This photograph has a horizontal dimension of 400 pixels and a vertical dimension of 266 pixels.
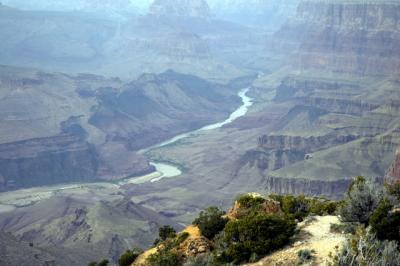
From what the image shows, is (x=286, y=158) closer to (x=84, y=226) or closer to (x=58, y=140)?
(x=58, y=140)

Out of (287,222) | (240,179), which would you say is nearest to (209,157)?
(240,179)

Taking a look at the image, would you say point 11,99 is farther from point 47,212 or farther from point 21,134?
point 47,212

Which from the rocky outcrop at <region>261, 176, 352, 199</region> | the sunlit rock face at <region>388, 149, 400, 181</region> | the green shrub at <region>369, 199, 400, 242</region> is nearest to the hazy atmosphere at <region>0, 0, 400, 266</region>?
the green shrub at <region>369, 199, 400, 242</region>

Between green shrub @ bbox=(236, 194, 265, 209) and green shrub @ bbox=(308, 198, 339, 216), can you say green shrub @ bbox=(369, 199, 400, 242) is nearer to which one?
green shrub @ bbox=(236, 194, 265, 209)

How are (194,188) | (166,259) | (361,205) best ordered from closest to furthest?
(166,259)
(361,205)
(194,188)

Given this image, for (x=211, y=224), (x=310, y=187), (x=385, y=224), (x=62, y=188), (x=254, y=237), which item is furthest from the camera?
(x=62, y=188)

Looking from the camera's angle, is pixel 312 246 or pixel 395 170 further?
pixel 395 170

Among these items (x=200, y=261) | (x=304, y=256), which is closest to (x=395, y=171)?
(x=200, y=261)
